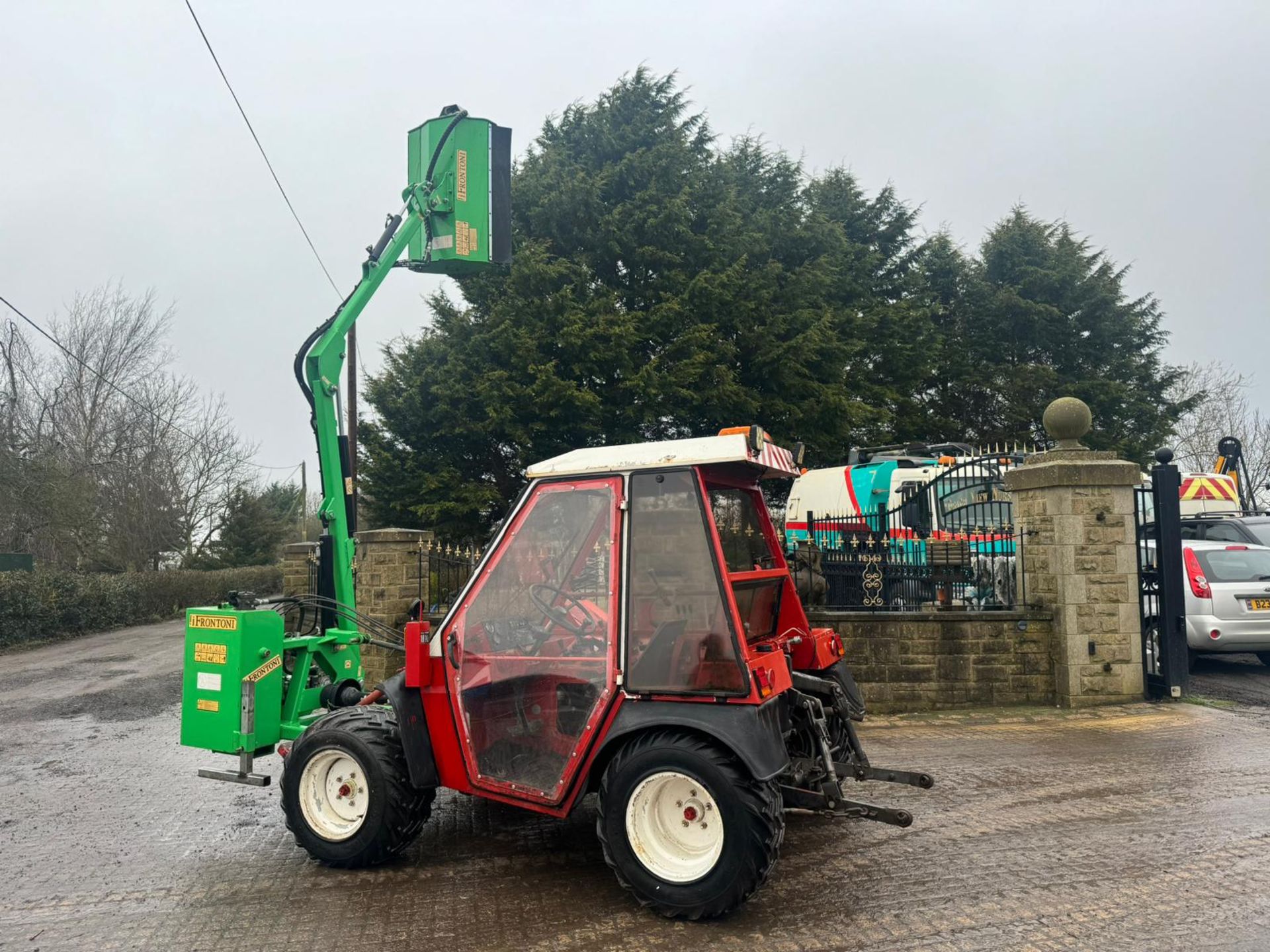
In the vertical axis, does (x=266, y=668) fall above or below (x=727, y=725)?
above

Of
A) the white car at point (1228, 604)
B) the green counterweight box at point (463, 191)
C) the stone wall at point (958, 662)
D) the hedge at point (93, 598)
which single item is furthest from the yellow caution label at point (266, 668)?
the hedge at point (93, 598)

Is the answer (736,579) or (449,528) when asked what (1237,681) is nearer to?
(736,579)

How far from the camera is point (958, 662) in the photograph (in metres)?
8.65

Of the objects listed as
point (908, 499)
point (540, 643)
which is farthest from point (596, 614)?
point (908, 499)

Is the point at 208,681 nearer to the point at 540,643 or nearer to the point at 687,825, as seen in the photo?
the point at 540,643

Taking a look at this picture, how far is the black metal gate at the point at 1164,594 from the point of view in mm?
8617

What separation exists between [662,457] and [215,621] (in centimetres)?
265

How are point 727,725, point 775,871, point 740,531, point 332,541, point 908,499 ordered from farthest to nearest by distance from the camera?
point 908,499
point 332,541
point 740,531
point 775,871
point 727,725

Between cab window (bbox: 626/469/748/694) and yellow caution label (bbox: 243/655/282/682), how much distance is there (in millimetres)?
2127

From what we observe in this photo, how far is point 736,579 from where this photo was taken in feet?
14.8

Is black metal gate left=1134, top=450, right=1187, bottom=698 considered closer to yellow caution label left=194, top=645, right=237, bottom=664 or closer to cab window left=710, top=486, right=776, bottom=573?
cab window left=710, top=486, right=776, bottom=573

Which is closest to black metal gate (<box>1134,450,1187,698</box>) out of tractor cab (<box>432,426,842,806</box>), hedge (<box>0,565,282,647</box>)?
tractor cab (<box>432,426,842,806</box>)

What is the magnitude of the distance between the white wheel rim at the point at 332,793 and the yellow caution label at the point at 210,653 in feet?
2.70

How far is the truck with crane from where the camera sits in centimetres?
381
